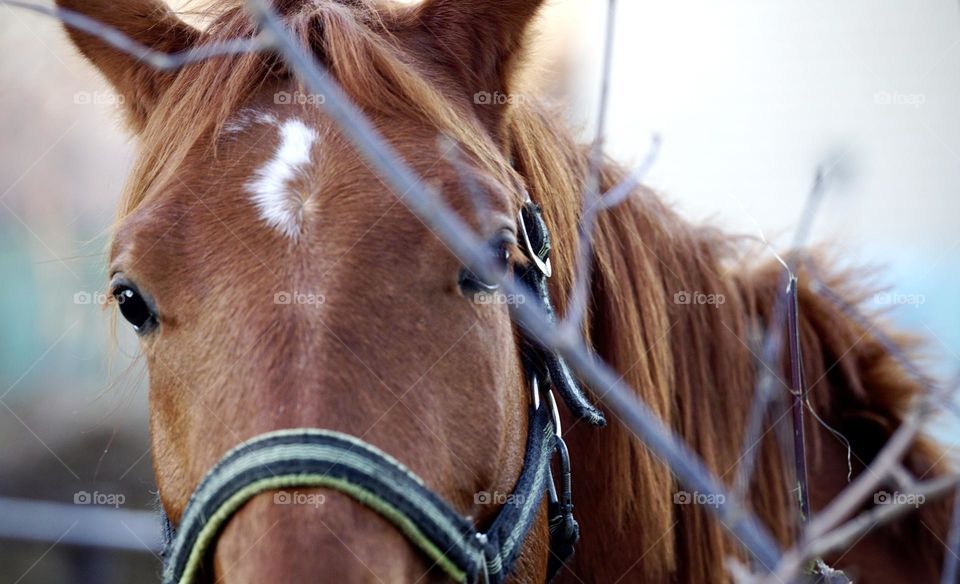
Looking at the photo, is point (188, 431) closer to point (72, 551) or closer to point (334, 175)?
point (334, 175)

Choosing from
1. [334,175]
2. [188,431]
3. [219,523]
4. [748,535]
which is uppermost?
[334,175]

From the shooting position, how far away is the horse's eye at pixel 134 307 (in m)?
1.79

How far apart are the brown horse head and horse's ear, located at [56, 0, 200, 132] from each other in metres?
0.17

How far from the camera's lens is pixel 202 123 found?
191cm

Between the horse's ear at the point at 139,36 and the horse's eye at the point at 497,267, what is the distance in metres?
1.03

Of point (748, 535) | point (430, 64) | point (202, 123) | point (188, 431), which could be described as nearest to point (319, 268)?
point (188, 431)

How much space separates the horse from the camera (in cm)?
154

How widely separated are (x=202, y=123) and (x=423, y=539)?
3.55 feet
